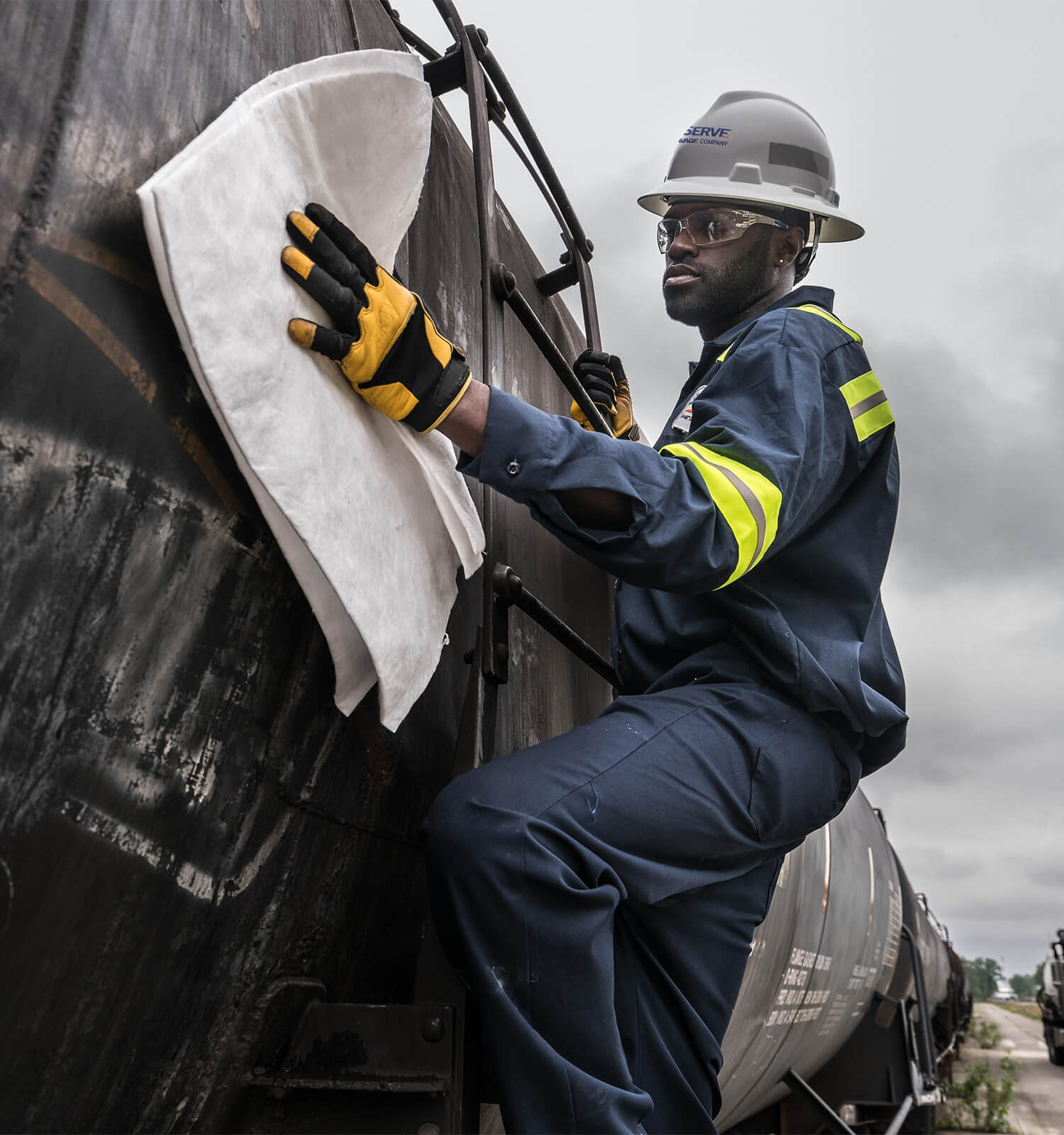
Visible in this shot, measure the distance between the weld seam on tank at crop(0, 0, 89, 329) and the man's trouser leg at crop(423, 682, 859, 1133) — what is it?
98cm

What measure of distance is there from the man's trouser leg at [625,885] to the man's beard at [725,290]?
3.69ft

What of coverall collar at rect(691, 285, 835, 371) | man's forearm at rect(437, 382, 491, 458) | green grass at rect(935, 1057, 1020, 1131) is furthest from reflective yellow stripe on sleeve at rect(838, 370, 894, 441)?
green grass at rect(935, 1057, 1020, 1131)

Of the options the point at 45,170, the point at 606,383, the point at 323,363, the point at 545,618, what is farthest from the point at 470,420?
the point at 606,383

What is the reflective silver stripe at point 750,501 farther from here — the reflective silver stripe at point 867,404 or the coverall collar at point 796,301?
the coverall collar at point 796,301

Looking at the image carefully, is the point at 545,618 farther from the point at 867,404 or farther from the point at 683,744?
the point at 867,404

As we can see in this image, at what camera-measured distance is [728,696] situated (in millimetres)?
1951

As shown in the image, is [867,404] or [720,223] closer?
[867,404]

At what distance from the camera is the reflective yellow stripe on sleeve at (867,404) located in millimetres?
2121

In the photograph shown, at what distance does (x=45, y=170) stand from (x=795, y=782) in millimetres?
1591

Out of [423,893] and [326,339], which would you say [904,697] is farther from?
[326,339]

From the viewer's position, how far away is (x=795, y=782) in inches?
77.2

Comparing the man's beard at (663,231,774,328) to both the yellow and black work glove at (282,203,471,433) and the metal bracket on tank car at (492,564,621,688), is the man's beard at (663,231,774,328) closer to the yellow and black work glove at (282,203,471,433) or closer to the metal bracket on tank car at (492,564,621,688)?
the metal bracket on tank car at (492,564,621,688)

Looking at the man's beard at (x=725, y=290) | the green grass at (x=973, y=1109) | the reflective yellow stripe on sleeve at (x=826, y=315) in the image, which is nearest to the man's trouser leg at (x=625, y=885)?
the reflective yellow stripe on sleeve at (x=826, y=315)

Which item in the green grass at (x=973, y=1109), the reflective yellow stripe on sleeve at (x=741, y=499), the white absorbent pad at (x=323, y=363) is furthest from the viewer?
the green grass at (x=973, y=1109)
